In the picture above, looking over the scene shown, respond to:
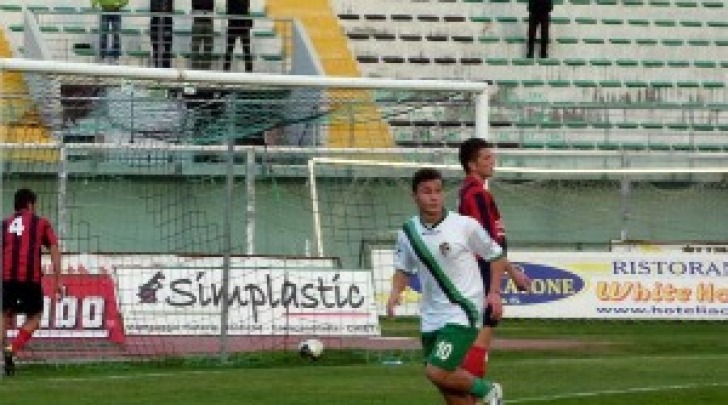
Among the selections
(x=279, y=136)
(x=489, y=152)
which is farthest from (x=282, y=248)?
(x=489, y=152)

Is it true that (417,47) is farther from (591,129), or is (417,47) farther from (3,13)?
(3,13)

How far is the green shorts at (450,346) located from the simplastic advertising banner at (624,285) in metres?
17.9

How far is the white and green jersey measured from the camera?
1345 cm

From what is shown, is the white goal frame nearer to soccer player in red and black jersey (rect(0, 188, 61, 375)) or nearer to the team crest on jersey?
soccer player in red and black jersey (rect(0, 188, 61, 375))

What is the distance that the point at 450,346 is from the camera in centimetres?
1341

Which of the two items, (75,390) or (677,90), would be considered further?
(677,90)

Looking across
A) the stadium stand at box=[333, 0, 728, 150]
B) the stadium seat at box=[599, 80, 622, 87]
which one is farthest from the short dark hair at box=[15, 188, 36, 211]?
the stadium seat at box=[599, 80, 622, 87]

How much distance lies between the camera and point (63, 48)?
3506 centimetres

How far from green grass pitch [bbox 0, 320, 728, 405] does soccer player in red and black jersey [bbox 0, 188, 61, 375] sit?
57 centimetres

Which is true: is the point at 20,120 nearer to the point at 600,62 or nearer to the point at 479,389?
the point at 479,389

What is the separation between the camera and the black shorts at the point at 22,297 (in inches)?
813

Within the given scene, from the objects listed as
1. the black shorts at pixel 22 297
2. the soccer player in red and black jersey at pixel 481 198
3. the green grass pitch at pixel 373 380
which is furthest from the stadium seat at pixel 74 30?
the soccer player in red and black jersey at pixel 481 198

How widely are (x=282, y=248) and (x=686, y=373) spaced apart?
13.5 metres

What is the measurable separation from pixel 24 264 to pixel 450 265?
8.17 metres
